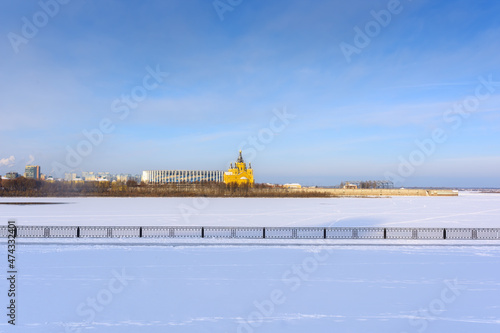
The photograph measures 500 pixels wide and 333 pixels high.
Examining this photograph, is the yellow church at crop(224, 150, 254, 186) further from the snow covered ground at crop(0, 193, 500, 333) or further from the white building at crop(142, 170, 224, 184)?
the snow covered ground at crop(0, 193, 500, 333)

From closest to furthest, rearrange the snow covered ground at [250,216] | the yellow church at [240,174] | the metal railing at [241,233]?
the metal railing at [241,233] → the snow covered ground at [250,216] → the yellow church at [240,174]

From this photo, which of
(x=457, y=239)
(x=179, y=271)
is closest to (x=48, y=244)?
(x=179, y=271)

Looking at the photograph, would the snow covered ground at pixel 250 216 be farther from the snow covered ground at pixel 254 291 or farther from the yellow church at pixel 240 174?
the yellow church at pixel 240 174

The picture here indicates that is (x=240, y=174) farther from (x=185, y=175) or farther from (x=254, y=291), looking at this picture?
(x=254, y=291)

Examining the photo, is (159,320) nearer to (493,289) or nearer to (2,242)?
(493,289)

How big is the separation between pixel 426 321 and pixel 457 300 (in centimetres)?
193

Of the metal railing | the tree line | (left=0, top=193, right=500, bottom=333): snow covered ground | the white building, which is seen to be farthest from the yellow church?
(left=0, top=193, right=500, bottom=333): snow covered ground

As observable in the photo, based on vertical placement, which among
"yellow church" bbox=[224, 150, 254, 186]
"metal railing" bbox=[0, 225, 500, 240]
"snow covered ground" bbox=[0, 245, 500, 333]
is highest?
"yellow church" bbox=[224, 150, 254, 186]

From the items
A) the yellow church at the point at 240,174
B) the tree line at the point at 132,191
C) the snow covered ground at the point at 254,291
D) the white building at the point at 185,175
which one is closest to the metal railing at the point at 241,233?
the snow covered ground at the point at 254,291

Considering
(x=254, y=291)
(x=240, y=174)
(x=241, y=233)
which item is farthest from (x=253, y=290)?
(x=240, y=174)

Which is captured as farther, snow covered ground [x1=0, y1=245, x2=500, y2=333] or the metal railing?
the metal railing

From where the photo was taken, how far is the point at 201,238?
18.4 m

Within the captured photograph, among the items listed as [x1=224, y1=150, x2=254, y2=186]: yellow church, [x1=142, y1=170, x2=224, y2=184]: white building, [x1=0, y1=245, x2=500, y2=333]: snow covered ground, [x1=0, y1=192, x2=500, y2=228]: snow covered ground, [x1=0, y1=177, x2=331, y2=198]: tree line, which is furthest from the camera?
[x1=142, y1=170, x2=224, y2=184]: white building

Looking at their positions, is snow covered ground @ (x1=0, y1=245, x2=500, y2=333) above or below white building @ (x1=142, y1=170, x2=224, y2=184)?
below
